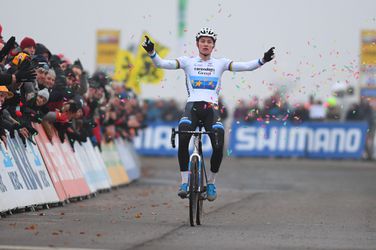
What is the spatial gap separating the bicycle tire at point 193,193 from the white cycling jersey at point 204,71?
1131mm

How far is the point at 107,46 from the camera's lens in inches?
1591

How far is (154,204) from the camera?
57.6ft

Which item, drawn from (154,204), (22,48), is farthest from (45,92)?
(154,204)

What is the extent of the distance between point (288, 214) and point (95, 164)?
516cm

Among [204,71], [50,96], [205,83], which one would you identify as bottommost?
[50,96]

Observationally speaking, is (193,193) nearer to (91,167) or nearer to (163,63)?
(163,63)

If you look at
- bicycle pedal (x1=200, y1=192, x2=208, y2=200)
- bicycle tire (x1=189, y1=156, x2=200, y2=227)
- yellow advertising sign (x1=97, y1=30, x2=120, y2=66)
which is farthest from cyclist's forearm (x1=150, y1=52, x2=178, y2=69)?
yellow advertising sign (x1=97, y1=30, x2=120, y2=66)

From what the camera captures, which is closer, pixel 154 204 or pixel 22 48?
pixel 22 48

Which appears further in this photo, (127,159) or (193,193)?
(127,159)

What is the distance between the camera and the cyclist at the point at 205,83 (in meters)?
14.3

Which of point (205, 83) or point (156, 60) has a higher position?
point (156, 60)

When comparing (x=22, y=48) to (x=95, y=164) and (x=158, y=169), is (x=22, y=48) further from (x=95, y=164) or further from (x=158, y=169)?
(x=158, y=169)

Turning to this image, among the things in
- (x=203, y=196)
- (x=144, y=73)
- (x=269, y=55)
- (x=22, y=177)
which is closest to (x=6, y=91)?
(x=22, y=177)

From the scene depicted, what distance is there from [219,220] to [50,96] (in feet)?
11.5
